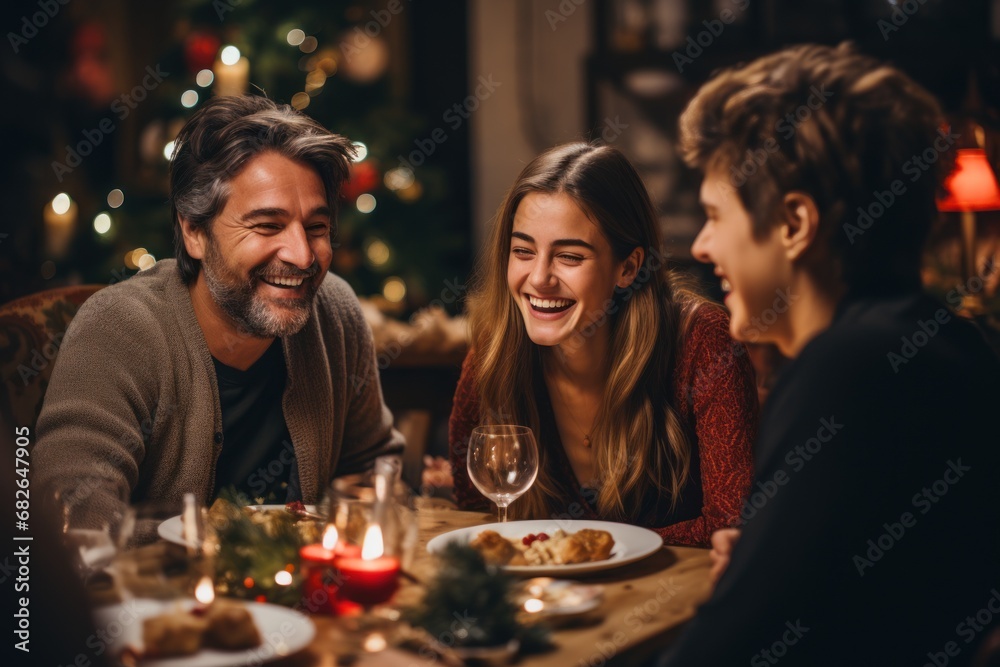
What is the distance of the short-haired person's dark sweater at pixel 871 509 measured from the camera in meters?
1.12

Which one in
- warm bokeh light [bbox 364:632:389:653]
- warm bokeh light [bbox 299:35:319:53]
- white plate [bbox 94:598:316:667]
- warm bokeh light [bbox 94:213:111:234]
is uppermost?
warm bokeh light [bbox 299:35:319:53]

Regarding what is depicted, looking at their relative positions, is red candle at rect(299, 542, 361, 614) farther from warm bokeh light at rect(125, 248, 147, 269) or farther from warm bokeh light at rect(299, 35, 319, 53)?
warm bokeh light at rect(299, 35, 319, 53)

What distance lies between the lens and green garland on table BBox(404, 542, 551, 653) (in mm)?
1202

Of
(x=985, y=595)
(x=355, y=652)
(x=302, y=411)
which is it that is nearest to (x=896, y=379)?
(x=985, y=595)

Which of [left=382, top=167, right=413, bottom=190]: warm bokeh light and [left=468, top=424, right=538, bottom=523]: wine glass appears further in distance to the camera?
[left=382, top=167, right=413, bottom=190]: warm bokeh light

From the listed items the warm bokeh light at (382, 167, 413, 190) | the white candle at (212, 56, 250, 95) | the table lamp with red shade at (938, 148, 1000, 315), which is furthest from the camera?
the warm bokeh light at (382, 167, 413, 190)

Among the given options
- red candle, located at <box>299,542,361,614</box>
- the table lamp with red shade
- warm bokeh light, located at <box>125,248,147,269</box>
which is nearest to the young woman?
red candle, located at <box>299,542,361,614</box>

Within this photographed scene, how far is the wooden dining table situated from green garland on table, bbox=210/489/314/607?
0.07 meters

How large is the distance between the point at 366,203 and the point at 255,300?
3.12 meters

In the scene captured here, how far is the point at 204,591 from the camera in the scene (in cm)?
126

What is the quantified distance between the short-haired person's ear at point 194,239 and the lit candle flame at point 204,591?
116cm

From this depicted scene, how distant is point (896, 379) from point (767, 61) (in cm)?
44

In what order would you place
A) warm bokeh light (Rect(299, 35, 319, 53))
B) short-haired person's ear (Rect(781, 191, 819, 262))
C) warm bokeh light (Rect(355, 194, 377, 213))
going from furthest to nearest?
warm bokeh light (Rect(355, 194, 377, 213)), warm bokeh light (Rect(299, 35, 319, 53)), short-haired person's ear (Rect(781, 191, 819, 262))

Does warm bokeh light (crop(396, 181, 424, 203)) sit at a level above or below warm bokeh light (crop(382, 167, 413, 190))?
below
